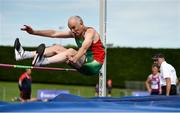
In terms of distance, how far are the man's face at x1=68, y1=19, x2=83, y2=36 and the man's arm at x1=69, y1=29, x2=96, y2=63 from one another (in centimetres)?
9

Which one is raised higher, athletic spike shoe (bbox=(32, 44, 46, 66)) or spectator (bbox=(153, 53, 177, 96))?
athletic spike shoe (bbox=(32, 44, 46, 66))

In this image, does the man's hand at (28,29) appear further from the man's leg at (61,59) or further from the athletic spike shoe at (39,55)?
the man's leg at (61,59)

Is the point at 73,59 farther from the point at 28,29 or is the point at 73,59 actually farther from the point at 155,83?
the point at 155,83

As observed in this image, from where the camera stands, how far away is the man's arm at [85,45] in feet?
16.8

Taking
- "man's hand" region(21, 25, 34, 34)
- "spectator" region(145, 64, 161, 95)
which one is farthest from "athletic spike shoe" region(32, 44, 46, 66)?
"spectator" region(145, 64, 161, 95)

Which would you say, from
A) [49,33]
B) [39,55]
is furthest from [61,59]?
[49,33]

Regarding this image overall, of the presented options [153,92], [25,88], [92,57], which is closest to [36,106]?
[92,57]

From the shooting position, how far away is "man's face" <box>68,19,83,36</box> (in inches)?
208

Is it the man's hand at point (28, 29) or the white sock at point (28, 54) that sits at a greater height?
the man's hand at point (28, 29)

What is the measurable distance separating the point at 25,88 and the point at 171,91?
4.95m

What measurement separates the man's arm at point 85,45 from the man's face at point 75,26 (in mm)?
86

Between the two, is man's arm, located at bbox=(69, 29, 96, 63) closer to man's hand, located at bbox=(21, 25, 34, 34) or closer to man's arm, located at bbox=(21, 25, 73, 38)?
man's arm, located at bbox=(21, 25, 73, 38)

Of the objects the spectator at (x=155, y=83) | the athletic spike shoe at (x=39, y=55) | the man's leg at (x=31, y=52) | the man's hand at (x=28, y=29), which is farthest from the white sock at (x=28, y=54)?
the spectator at (x=155, y=83)

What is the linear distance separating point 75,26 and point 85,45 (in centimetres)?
26
